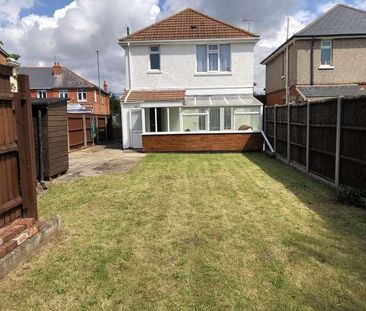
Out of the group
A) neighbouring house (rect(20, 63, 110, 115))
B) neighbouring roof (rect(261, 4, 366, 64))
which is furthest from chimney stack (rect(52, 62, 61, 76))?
neighbouring roof (rect(261, 4, 366, 64))

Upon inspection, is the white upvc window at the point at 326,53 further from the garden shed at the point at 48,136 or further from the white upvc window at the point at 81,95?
the white upvc window at the point at 81,95

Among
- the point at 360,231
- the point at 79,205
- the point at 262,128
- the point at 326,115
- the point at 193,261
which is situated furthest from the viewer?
the point at 262,128

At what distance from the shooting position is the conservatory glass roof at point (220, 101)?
60.5ft

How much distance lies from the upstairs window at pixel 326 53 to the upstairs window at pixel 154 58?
10357mm

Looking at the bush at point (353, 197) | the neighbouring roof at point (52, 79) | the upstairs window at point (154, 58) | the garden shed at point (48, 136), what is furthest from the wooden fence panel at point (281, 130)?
the neighbouring roof at point (52, 79)

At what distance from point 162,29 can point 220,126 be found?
806 cm

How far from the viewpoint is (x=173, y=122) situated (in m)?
Answer: 19.7

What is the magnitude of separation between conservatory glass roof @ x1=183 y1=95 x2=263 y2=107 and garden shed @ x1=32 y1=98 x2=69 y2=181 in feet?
29.0

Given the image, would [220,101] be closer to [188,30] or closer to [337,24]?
[188,30]

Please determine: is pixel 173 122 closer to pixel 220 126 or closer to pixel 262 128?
pixel 220 126

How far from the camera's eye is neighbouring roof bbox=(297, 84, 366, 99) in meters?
21.0

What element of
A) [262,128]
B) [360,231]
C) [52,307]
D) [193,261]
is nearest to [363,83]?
[262,128]

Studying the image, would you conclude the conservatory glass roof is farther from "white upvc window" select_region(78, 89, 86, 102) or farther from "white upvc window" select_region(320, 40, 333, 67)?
"white upvc window" select_region(78, 89, 86, 102)

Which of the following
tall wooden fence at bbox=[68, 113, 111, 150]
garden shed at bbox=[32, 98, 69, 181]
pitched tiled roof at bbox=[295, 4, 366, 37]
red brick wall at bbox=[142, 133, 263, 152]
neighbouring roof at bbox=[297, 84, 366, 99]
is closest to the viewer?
garden shed at bbox=[32, 98, 69, 181]
